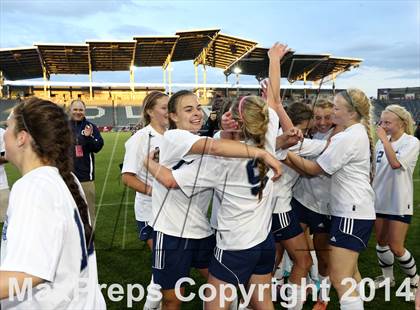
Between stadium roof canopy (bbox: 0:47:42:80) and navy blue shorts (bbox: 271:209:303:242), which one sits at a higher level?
stadium roof canopy (bbox: 0:47:42:80)

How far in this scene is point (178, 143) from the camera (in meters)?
2.13

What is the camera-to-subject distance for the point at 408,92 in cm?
4391

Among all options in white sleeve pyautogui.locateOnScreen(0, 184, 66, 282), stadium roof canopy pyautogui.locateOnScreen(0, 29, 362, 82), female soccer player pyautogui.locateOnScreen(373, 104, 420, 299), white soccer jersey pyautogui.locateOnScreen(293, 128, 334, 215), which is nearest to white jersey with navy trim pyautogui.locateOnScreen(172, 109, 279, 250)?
white sleeve pyautogui.locateOnScreen(0, 184, 66, 282)

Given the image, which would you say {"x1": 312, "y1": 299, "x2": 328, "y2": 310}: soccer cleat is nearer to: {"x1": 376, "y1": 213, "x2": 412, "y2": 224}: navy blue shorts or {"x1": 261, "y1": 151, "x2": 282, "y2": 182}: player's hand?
{"x1": 376, "y1": 213, "x2": 412, "y2": 224}: navy blue shorts

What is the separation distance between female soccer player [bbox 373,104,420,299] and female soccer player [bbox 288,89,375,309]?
3.50 feet

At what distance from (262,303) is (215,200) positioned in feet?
2.33

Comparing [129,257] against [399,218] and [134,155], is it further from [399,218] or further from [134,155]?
[399,218]

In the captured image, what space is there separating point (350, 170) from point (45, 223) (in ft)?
7.20

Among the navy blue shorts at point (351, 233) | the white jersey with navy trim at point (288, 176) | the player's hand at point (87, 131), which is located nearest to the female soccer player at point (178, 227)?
the white jersey with navy trim at point (288, 176)

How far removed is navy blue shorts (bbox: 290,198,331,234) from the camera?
11.4 feet

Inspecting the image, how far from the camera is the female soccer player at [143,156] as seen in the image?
295 centimetres

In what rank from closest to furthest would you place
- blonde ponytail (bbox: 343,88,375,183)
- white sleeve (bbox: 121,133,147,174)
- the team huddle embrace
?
the team huddle embrace → blonde ponytail (bbox: 343,88,375,183) → white sleeve (bbox: 121,133,147,174)

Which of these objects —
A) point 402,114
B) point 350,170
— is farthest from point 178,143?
point 402,114

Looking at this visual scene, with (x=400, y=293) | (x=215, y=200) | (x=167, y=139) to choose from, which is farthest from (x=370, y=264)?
(x=167, y=139)
